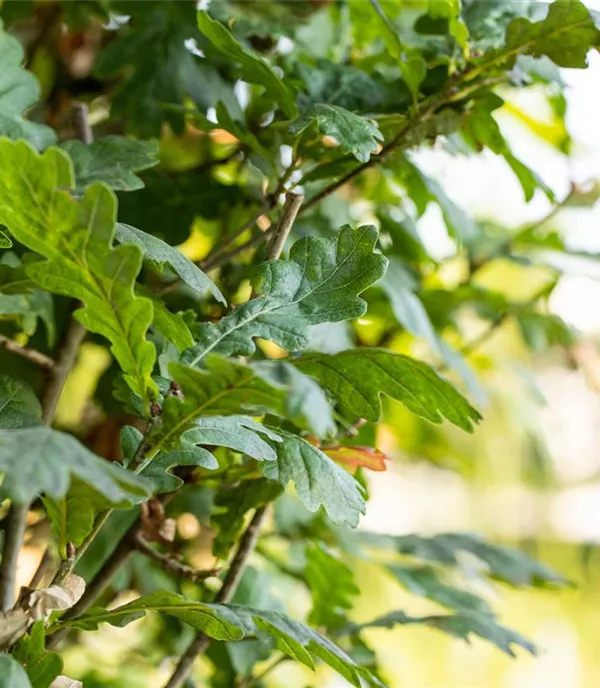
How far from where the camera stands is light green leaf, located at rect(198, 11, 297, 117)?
1.59 ft

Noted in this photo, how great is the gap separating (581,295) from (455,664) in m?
0.85

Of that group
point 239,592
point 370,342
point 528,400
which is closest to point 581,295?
point 528,400

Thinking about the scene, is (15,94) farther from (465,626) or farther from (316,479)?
(465,626)

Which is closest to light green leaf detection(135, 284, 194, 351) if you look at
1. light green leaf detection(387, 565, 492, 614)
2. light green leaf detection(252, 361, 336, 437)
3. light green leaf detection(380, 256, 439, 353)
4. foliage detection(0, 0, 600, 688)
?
foliage detection(0, 0, 600, 688)

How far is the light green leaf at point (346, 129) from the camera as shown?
0.47m

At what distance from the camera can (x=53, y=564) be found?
59 cm

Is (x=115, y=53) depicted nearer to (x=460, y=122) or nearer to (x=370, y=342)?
(x=460, y=122)

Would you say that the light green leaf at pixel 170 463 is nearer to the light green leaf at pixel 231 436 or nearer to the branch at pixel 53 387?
the light green leaf at pixel 231 436

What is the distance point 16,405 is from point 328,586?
0.32 metres

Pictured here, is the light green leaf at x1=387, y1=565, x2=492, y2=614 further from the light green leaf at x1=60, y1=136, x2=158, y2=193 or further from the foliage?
the light green leaf at x1=60, y1=136, x2=158, y2=193

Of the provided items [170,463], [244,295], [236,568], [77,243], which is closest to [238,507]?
[236,568]

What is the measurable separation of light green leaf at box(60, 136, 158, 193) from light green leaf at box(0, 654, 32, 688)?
0.92ft

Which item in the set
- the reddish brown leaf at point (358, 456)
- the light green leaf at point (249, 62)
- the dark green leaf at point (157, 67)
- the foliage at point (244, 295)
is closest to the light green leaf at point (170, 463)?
the foliage at point (244, 295)

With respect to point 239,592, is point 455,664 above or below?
below
